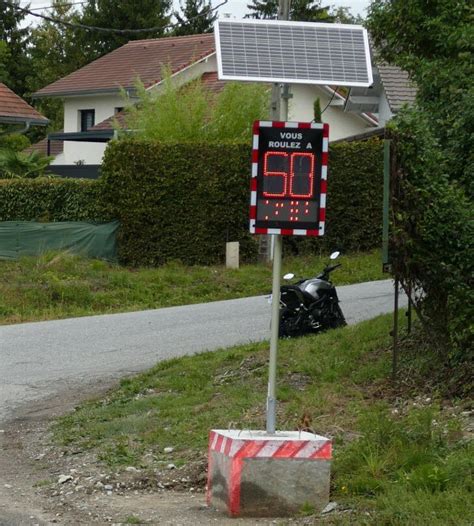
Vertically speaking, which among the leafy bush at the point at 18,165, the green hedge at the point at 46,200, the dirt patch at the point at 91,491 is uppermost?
the leafy bush at the point at 18,165

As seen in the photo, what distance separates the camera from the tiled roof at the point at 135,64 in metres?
43.2

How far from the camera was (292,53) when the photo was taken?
9.45 meters

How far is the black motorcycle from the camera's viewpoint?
16.3 m

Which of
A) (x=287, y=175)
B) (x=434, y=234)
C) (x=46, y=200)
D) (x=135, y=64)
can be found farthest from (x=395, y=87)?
(x=287, y=175)

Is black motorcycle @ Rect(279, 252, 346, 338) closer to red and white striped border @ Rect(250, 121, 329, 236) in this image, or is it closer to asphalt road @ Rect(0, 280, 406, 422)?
asphalt road @ Rect(0, 280, 406, 422)

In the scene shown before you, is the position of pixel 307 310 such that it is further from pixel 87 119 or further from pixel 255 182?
pixel 87 119

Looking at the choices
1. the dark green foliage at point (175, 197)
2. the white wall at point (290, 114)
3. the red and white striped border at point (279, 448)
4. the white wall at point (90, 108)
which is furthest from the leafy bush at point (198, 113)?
the red and white striped border at point (279, 448)

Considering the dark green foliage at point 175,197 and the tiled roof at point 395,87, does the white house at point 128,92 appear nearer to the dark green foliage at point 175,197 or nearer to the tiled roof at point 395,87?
the tiled roof at point 395,87

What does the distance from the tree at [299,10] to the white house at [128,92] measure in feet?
10.3

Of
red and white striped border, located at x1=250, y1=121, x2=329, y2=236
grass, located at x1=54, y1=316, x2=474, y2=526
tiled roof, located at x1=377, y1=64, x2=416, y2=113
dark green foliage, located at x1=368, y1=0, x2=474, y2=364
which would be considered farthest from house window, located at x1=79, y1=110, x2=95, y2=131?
red and white striped border, located at x1=250, y1=121, x2=329, y2=236

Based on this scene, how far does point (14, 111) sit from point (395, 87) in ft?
45.3

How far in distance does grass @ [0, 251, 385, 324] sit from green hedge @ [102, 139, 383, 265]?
60cm

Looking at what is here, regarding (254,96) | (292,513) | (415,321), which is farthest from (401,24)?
(254,96)

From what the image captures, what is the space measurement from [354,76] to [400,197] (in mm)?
2448
